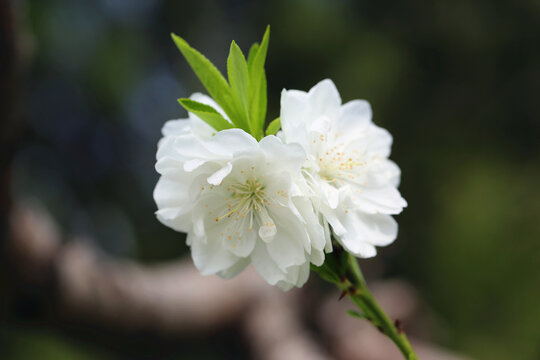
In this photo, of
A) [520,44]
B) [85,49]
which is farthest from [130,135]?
[520,44]

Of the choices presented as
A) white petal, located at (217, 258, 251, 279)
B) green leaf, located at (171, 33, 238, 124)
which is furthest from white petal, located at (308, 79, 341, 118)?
white petal, located at (217, 258, 251, 279)

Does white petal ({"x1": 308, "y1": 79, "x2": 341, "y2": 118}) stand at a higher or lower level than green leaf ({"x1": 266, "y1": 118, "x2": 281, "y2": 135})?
higher

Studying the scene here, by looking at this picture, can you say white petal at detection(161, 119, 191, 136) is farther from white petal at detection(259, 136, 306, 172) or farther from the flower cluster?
white petal at detection(259, 136, 306, 172)

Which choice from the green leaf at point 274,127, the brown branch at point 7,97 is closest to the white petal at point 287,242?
the green leaf at point 274,127

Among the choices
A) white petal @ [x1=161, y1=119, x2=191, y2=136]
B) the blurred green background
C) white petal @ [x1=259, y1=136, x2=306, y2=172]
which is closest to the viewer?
white petal @ [x1=259, y1=136, x2=306, y2=172]

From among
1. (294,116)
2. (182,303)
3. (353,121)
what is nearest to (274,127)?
(294,116)

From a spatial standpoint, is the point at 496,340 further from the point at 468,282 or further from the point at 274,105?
the point at 274,105

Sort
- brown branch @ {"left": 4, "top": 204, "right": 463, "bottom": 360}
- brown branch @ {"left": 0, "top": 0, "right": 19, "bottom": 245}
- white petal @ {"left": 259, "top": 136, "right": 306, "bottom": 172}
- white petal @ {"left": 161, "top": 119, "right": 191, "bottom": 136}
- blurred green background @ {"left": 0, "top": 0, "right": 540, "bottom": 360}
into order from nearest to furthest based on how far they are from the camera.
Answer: white petal @ {"left": 259, "top": 136, "right": 306, "bottom": 172} → white petal @ {"left": 161, "top": 119, "right": 191, "bottom": 136} → brown branch @ {"left": 0, "top": 0, "right": 19, "bottom": 245} → brown branch @ {"left": 4, "top": 204, "right": 463, "bottom": 360} → blurred green background @ {"left": 0, "top": 0, "right": 540, "bottom": 360}
